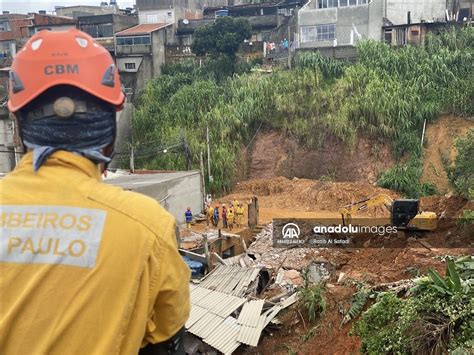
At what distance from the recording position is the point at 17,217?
1247 millimetres

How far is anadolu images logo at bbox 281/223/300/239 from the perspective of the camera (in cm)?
1562

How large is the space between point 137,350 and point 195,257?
1085 cm

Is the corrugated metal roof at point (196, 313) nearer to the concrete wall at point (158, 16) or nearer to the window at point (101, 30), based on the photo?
the window at point (101, 30)

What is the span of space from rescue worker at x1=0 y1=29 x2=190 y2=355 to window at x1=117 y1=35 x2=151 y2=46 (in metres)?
29.3

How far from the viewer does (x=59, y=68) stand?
1.30 m

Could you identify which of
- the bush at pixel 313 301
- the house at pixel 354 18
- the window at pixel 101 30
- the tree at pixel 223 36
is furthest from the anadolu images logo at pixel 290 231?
the window at pixel 101 30

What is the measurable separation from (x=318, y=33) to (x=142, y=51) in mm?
9863

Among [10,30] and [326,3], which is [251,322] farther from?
[10,30]

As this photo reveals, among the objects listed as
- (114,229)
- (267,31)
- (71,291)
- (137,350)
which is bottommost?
(137,350)

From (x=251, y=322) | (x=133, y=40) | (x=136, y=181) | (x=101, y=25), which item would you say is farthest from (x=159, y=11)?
(x=251, y=322)

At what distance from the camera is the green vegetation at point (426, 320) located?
598cm

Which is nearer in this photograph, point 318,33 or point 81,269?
point 81,269

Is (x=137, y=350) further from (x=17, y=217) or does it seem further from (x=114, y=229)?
(x=17, y=217)

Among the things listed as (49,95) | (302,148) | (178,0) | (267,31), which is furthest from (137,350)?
(178,0)
